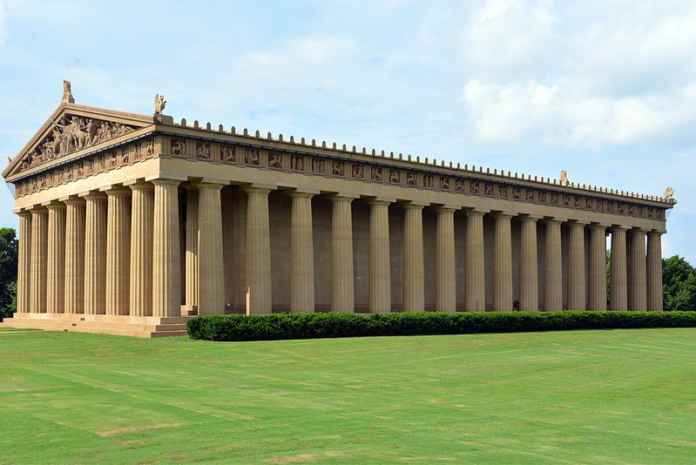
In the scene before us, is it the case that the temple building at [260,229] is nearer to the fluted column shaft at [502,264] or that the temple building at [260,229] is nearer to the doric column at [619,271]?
the fluted column shaft at [502,264]

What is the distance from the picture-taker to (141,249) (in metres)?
51.5

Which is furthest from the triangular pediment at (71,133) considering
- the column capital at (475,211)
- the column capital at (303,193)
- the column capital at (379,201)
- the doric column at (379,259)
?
the column capital at (475,211)

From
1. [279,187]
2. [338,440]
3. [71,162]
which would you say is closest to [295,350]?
[279,187]

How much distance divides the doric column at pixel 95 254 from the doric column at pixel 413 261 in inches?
887

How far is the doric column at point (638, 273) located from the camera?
8456 centimetres

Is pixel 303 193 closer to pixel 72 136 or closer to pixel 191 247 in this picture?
pixel 191 247

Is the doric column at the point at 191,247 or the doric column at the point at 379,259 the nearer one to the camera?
the doric column at the point at 191,247

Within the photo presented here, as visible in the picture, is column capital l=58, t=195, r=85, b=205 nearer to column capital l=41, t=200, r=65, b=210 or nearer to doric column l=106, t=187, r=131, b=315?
column capital l=41, t=200, r=65, b=210

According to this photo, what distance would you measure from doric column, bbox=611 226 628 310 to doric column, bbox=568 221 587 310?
5.67 meters

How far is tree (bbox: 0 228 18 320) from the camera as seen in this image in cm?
9462

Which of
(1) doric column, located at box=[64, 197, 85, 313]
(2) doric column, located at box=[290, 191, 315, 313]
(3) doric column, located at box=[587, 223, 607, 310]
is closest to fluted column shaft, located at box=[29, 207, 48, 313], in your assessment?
(1) doric column, located at box=[64, 197, 85, 313]

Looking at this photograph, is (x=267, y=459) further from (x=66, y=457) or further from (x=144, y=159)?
(x=144, y=159)

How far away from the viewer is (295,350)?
1529 inches

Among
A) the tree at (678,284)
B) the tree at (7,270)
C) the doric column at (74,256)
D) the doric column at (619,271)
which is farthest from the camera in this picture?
the tree at (678,284)
